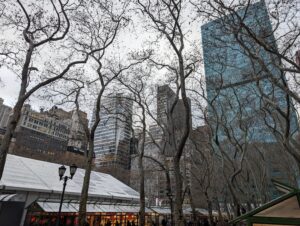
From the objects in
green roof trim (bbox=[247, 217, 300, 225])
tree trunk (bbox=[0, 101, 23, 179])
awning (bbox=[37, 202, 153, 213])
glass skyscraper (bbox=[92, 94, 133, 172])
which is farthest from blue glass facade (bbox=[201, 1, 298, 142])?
awning (bbox=[37, 202, 153, 213])

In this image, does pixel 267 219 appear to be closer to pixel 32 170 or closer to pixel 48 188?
pixel 48 188

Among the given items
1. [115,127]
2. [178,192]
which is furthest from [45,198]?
[178,192]

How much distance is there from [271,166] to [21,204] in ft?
97.8

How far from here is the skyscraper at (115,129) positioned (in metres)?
18.9

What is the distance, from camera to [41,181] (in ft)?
59.8

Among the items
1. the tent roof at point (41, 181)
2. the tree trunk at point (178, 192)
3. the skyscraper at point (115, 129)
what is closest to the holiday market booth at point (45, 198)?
the tent roof at point (41, 181)

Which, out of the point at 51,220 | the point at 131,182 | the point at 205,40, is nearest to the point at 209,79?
the point at 205,40

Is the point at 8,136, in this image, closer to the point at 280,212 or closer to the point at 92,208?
the point at 280,212

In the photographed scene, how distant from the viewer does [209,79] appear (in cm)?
1644

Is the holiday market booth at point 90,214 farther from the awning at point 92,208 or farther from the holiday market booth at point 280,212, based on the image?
the holiday market booth at point 280,212

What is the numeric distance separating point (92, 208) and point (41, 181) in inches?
191

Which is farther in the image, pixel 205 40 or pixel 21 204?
pixel 21 204

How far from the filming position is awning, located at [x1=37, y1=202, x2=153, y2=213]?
16542 millimetres

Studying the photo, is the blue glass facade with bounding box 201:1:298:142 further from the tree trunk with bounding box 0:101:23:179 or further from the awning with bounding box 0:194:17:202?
the awning with bounding box 0:194:17:202
